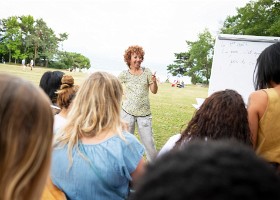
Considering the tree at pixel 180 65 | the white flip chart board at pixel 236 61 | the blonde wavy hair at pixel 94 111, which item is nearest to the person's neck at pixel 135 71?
the white flip chart board at pixel 236 61

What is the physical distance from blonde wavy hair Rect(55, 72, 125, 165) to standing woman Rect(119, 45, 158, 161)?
9.81 ft

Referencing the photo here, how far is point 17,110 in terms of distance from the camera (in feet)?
3.51

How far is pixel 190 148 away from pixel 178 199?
12 centimetres

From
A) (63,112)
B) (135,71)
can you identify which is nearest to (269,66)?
(63,112)

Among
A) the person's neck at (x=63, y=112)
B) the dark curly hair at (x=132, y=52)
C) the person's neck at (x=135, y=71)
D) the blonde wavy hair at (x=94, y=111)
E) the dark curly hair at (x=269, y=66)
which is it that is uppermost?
the dark curly hair at (x=132, y=52)

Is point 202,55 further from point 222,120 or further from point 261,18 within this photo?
point 222,120

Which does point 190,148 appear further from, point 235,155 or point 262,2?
point 262,2

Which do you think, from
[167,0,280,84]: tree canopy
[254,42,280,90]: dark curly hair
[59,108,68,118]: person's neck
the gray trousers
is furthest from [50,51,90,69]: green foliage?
[254,42,280,90]: dark curly hair

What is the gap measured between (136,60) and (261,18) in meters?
27.6

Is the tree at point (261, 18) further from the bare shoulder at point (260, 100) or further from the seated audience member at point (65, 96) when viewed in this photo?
the bare shoulder at point (260, 100)

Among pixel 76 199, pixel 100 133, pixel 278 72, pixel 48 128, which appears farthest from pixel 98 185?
pixel 278 72

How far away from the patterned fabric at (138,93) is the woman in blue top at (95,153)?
3083mm

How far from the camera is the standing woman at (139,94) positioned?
5.34m

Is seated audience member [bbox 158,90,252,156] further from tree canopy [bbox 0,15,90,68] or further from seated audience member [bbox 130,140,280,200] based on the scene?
tree canopy [bbox 0,15,90,68]
